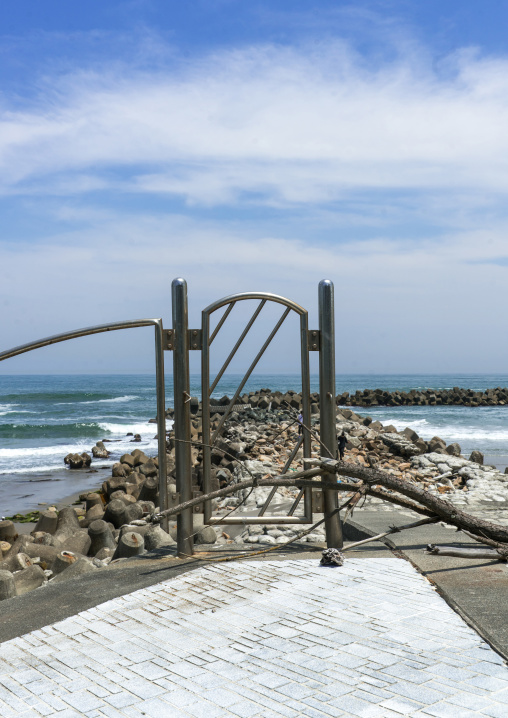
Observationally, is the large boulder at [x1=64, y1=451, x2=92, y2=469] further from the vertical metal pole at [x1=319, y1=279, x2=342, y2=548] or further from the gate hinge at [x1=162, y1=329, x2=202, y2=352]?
the vertical metal pole at [x1=319, y1=279, x2=342, y2=548]

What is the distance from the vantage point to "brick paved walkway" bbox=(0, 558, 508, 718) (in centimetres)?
262

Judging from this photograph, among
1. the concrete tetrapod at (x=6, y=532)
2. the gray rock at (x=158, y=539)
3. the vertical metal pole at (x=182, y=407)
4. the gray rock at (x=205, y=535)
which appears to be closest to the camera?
the vertical metal pole at (x=182, y=407)

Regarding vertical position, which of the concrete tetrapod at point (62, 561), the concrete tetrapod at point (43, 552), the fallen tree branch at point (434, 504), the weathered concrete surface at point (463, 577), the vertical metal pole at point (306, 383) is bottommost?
the concrete tetrapod at point (43, 552)

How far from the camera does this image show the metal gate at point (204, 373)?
5.02 metres

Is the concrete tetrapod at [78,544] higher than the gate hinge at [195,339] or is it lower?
lower

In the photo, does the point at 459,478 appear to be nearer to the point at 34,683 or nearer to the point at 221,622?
the point at 221,622

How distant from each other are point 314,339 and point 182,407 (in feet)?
3.71

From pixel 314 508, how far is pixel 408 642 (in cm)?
214

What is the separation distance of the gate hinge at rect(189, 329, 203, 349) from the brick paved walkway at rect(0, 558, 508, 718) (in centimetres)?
175

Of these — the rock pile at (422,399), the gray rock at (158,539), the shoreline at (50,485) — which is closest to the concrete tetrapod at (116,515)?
the shoreline at (50,485)

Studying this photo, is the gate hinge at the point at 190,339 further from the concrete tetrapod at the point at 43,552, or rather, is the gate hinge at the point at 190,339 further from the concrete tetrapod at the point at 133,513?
the concrete tetrapod at the point at 133,513

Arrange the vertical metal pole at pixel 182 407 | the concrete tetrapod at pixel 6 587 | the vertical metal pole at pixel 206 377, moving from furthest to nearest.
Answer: the vertical metal pole at pixel 206 377 < the vertical metal pole at pixel 182 407 < the concrete tetrapod at pixel 6 587

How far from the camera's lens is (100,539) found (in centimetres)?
774

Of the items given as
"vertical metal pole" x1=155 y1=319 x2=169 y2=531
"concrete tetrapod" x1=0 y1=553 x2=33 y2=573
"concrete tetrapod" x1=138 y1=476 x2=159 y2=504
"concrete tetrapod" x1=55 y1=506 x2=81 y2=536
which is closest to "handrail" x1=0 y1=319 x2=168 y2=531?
"vertical metal pole" x1=155 y1=319 x2=169 y2=531
